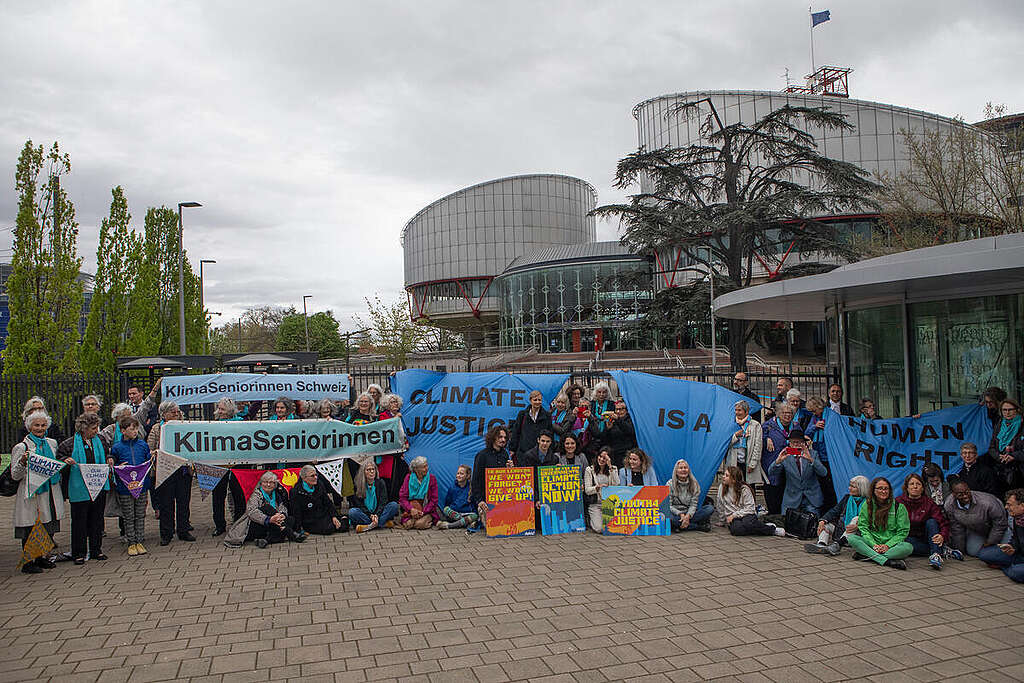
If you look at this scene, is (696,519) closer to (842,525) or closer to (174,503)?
(842,525)

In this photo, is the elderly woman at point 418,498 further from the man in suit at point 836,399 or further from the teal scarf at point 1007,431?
the teal scarf at point 1007,431

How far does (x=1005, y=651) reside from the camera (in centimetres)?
534

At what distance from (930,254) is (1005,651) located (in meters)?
6.04

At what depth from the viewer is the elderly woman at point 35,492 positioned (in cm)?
780

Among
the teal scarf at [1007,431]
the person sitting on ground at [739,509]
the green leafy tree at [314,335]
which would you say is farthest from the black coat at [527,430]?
the green leafy tree at [314,335]

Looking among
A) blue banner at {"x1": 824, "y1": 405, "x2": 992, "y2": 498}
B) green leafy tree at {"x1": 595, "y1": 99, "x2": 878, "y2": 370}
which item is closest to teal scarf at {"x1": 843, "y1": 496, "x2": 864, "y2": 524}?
blue banner at {"x1": 824, "y1": 405, "x2": 992, "y2": 498}

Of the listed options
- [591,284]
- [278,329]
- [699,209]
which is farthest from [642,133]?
[278,329]

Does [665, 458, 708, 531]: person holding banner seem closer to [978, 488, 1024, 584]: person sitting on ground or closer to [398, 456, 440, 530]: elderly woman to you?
[978, 488, 1024, 584]: person sitting on ground

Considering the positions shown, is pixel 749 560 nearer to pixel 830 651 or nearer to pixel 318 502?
pixel 830 651

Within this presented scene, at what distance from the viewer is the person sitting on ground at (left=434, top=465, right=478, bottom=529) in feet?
31.4

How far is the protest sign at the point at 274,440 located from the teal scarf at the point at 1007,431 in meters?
7.63

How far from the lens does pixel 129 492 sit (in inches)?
339

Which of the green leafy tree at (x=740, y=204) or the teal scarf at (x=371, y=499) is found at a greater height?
the green leafy tree at (x=740, y=204)

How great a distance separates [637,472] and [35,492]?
7.19m
